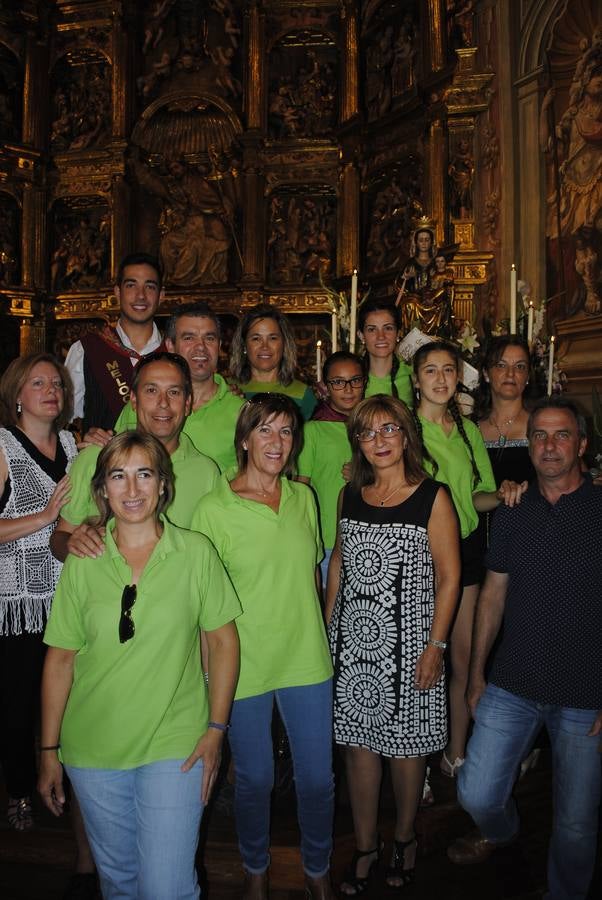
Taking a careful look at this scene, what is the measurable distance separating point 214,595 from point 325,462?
1.37m

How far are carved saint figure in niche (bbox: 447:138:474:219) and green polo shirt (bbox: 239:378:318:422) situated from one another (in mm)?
5850

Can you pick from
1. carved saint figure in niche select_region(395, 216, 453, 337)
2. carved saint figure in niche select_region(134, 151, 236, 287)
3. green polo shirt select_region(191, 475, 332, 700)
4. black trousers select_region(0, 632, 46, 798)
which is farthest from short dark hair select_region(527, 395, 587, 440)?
carved saint figure in niche select_region(134, 151, 236, 287)

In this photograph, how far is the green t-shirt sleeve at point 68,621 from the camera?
2.15 m

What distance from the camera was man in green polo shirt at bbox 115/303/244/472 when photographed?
3146 mm

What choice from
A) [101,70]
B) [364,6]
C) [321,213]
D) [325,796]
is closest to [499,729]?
[325,796]

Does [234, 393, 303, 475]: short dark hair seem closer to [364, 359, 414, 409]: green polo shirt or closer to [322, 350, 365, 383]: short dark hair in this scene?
[322, 350, 365, 383]: short dark hair

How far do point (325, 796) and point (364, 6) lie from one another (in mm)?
10711

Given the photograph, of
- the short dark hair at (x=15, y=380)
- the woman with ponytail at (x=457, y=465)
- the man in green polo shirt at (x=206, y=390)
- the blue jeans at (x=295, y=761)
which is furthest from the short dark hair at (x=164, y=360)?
the blue jeans at (x=295, y=761)

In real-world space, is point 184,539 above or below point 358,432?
below

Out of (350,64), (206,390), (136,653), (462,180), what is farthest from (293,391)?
(350,64)

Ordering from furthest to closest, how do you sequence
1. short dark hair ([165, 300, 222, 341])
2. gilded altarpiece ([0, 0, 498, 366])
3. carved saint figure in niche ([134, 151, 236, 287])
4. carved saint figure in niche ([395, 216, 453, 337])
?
carved saint figure in niche ([134, 151, 236, 287]) < gilded altarpiece ([0, 0, 498, 366]) < carved saint figure in niche ([395, 216, 453, 337]) < short dark hair ([165, 300, 222, 341])

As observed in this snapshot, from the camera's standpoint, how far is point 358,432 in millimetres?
2777

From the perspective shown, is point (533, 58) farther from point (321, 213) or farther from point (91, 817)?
point (91, 817)

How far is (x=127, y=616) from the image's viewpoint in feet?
6.86
